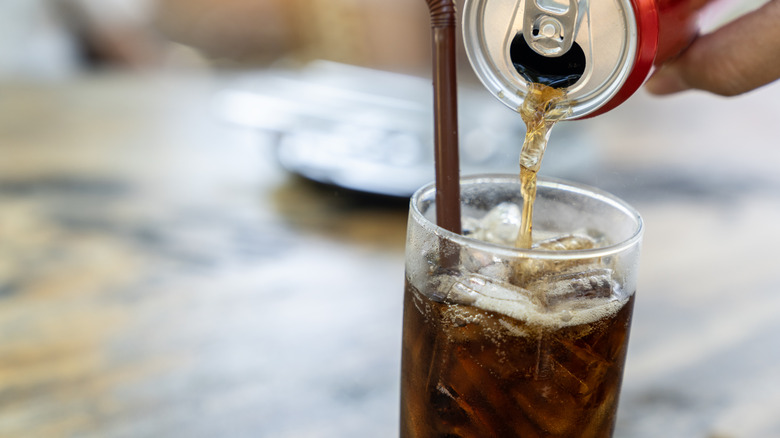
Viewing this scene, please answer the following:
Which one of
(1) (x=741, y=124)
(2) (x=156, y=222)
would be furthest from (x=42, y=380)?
(1) (x=741, y=124)

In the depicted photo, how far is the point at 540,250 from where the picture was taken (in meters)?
0.61

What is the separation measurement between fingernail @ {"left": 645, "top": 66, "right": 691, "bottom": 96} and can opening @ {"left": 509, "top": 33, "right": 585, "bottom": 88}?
0.32 m

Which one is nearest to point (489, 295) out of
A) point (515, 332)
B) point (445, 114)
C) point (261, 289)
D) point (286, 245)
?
point (515, 332)

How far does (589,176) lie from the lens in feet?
5.28

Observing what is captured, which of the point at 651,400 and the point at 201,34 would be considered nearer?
the point at 651,400

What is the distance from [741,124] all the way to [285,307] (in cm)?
165

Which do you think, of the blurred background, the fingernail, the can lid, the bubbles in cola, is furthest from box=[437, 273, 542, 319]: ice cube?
the fingernail

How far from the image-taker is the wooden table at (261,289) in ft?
Answer: 2.98

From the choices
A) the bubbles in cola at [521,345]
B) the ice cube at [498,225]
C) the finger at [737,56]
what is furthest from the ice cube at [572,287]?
the finger at [737,56]

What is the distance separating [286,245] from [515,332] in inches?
29.8

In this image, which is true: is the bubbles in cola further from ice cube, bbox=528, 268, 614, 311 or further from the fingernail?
the fingernail

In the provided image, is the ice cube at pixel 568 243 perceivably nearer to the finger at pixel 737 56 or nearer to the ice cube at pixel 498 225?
the ice cube at pixel 498 225

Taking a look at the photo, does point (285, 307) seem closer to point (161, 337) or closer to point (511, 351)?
point (161, 337)

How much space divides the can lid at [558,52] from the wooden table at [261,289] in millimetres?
466
